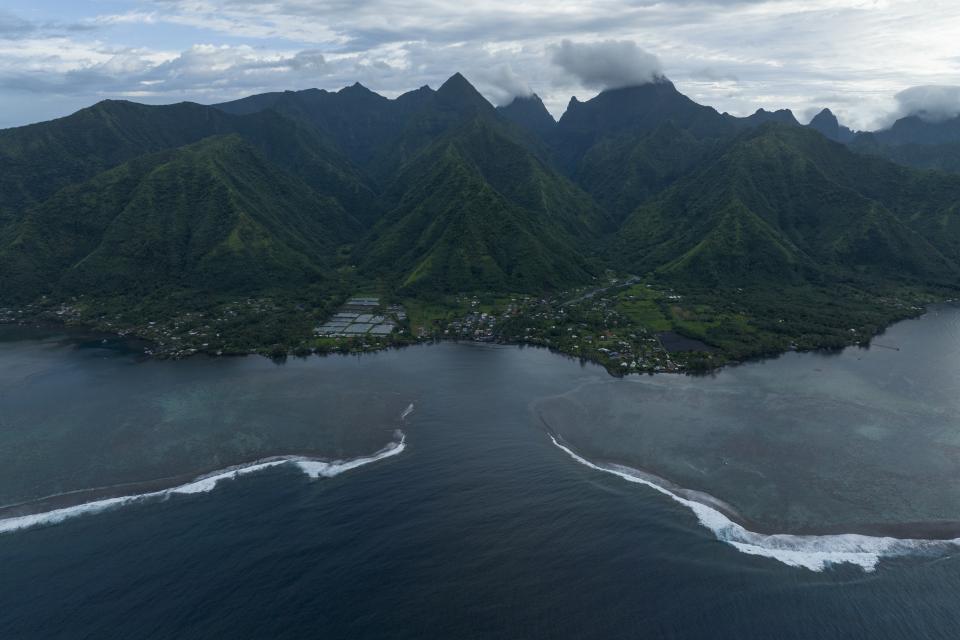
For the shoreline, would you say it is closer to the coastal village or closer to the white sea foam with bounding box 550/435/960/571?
the coastal village

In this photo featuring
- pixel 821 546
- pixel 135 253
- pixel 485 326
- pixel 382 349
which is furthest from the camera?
pixel 135 253

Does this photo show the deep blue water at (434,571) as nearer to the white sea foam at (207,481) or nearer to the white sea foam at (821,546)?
the white sea foam at (821,546)

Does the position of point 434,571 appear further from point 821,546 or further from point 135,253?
point 135,253

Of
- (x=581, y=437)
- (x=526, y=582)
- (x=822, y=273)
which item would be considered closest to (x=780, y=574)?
(x=526, y=582)

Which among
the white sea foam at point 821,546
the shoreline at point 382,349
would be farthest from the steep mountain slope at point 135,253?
the white sea foam at point 821,546

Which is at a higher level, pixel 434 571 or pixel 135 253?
pixel 135 253

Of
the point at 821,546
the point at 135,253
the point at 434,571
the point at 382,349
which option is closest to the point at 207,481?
the point at 434,571

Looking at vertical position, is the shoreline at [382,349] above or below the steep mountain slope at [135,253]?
below

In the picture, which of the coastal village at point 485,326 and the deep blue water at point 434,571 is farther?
the coastal village at point 485,326
